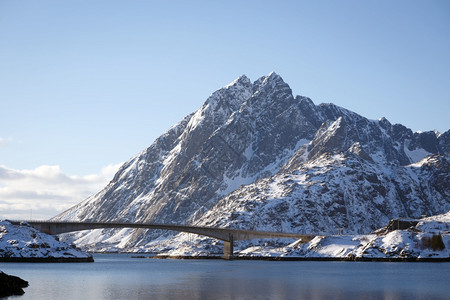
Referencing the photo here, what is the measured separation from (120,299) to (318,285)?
4095cm

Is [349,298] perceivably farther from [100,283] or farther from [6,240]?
[6,240]

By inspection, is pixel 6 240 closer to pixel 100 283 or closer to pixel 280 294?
pixel 100 283

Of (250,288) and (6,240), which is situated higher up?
(6,240)

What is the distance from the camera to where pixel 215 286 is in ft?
363

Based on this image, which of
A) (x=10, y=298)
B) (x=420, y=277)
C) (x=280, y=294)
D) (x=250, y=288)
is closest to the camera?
(x=10, y=298)

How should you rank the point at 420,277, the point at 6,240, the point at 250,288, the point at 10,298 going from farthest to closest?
1. the point at 6,240
2. the point at 420,277
3. the point at 250,288
4. the point at 10,298

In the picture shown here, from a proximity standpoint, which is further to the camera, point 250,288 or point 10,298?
point 250,288

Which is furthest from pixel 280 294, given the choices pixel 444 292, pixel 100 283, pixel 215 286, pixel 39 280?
pixel 39 280

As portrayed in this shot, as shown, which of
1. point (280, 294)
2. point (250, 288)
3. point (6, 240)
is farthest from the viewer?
point (6, 240)

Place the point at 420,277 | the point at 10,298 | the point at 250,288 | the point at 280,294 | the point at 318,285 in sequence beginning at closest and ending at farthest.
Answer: the point at 10,298 < the point at 280,294 < the point at 250,288 < the point at 318,285 < the point at 420,277

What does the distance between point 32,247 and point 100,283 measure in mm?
87801

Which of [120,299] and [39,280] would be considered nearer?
[120,299]

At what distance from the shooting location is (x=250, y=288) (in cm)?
10669

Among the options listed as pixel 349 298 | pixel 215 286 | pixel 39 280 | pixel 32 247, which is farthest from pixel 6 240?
pixel 349 298
